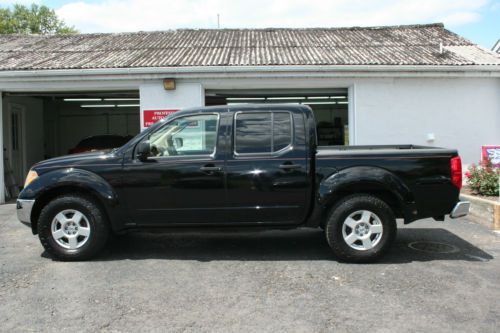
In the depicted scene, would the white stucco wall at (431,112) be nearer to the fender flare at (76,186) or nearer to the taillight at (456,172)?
the taillight at (456,172)

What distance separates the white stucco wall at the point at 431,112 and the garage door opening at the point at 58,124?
628 centimetres

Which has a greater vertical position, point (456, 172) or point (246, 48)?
point (246, 48)

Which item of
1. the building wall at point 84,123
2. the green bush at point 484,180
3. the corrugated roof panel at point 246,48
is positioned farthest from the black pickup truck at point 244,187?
the building wall at point 84,123

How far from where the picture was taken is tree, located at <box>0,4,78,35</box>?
41625 mm

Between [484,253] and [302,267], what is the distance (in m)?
2.44

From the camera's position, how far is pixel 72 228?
210 inches

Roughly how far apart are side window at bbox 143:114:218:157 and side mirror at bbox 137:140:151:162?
0.13 m

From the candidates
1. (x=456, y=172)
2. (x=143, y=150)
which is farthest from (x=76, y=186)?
(x=456, y=172)

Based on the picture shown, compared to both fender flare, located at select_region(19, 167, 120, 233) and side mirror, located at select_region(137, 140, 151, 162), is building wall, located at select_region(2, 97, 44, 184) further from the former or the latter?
side mirror, located at select_region(137, 140, 151, 162)

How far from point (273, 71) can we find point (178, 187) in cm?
508

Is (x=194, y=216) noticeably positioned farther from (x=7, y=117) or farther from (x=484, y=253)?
(x=7, y=117)

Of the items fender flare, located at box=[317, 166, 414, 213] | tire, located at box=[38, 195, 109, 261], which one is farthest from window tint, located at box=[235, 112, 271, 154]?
tire, located at box=[38, 195, 109, 261]

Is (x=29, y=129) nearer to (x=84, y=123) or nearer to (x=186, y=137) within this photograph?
(x=84, y=123)

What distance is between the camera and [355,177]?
5098 mm
